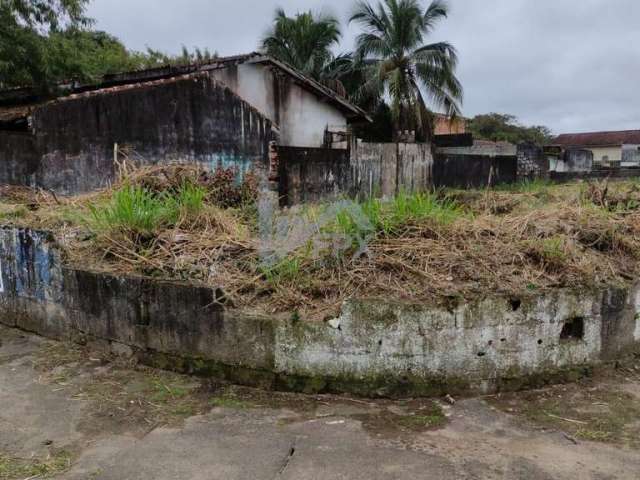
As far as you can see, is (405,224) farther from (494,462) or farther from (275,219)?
(494,462)

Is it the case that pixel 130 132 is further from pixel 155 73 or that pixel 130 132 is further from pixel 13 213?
pixel 155 73

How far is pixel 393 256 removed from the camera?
4.13m

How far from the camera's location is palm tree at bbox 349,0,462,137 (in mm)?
20234

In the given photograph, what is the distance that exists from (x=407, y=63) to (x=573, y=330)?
18566 mm

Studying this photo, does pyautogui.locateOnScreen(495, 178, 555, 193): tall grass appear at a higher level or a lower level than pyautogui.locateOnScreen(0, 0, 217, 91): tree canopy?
lower

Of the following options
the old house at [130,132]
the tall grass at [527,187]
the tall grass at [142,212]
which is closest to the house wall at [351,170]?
the old house at [130,132]

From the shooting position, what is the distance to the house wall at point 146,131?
29.3ft

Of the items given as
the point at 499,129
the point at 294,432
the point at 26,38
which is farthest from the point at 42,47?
the point at 499,129

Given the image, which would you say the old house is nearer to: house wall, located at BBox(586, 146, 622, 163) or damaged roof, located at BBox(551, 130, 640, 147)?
house wall, located at BBox(586, 146, 622, 163)

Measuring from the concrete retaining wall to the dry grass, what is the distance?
0.14 m

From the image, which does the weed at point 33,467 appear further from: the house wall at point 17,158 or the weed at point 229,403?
the house wall at point 17,158

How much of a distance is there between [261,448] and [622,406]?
2.71m

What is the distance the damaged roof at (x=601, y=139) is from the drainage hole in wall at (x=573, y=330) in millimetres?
44608

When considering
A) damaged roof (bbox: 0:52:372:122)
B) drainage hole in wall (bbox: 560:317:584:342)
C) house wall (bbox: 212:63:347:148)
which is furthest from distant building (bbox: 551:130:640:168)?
drainage hole in wall (bbox: 560:317:584:342)
